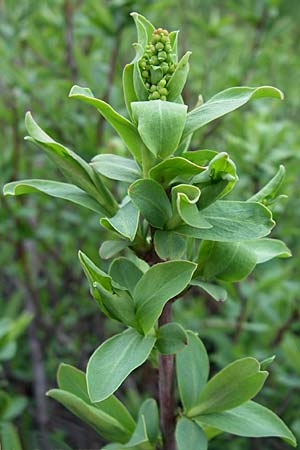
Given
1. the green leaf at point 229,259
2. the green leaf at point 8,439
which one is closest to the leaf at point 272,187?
the green leaf at point 229,259

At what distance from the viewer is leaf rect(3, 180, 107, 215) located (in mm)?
633

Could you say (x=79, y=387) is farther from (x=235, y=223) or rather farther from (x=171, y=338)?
(x=235, y=223)

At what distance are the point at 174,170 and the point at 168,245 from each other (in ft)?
0.23

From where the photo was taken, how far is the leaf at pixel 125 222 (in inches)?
22.3

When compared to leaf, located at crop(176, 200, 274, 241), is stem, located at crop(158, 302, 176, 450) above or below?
below

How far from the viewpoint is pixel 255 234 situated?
0.57 m

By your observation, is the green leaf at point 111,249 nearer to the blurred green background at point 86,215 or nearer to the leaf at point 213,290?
the leaf at point 213,290

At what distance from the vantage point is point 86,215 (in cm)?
165

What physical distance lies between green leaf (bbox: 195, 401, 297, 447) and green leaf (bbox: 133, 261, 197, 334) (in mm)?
140

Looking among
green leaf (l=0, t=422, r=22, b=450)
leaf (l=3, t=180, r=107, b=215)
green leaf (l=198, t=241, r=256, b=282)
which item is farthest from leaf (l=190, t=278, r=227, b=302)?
green leaf (l=0, t=422, r=22, b=450)

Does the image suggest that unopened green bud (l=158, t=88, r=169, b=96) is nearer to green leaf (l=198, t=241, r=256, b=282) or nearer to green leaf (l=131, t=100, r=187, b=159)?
green leaf (l=131, t=100, r=187, b=159)

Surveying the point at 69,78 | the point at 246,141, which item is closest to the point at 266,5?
the point at 246,141

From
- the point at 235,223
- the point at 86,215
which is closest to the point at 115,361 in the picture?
the point at 235,223

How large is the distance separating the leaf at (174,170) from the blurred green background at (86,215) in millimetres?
717
